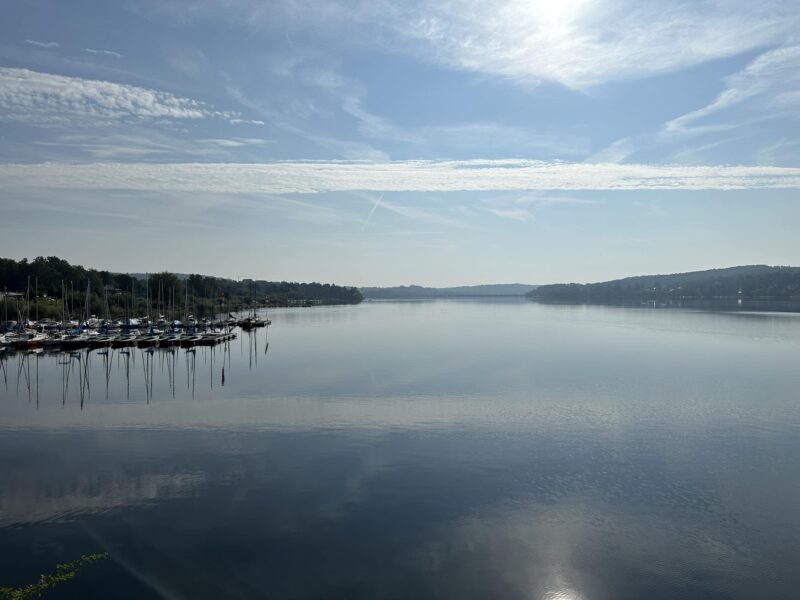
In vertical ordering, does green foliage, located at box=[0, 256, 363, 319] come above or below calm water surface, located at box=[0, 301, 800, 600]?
above

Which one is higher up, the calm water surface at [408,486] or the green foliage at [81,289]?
the green foliage at [81,289]

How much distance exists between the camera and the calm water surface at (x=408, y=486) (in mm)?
14414

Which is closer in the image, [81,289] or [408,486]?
[408,486]

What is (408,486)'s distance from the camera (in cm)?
1998

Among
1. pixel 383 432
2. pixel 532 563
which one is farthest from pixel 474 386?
pixel 532 563

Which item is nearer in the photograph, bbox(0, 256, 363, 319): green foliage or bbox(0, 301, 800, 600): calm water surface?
bbox(0, 301, 800, 600): calm water surface

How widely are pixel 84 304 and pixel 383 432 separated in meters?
77.8

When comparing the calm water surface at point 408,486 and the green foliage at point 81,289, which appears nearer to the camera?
the calm water surface at point 408,486

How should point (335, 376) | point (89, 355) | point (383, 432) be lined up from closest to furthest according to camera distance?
point (383, 432) → point (335, 376) → point (89, 355)

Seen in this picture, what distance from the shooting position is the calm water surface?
1441cm

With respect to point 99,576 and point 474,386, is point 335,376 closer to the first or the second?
point 474,386

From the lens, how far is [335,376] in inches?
1679

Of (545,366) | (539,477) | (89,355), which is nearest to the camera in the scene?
(539,477)

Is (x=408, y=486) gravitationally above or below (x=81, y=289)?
below
